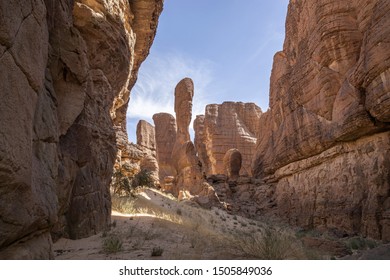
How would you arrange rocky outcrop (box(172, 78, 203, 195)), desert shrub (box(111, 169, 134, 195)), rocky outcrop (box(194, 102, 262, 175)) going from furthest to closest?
1. rocky outcrop (box(194, 102, 262, 175))
2. rocky outcrop (box(172, 78, 203, 195))
3. desert shrub (box(111, 169, 134, 195))

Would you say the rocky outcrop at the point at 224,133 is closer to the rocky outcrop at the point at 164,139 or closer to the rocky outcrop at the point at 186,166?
→ the rocky outcrop at the point at 164,139

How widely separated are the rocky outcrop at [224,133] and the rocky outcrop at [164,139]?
5242mm

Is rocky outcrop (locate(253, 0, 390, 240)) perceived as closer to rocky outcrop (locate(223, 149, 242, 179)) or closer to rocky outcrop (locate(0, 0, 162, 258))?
rocky outcrop (locate(223, 149, 242, 179))

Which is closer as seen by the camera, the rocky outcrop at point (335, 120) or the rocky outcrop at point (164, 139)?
the rocky outcrop at point (335, 120)

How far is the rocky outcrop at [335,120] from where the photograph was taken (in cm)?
1368

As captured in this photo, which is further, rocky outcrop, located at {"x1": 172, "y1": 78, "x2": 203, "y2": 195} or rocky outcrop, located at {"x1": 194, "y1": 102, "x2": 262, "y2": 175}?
rocky outcrop, located at {"x1": 194, "y1": 102, "x2": 262, "y2": 175}

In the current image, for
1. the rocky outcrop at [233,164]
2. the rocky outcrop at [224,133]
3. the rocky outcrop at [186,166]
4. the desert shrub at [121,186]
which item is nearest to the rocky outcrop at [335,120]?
the rocky outcrop at [186,166]

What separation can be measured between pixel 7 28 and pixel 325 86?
Answer: 18.8 meters

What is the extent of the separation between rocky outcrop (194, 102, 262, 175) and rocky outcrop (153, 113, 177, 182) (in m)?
5.24

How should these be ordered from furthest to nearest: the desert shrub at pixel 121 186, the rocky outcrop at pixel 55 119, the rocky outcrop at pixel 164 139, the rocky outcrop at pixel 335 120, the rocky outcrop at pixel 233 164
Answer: the rocky outcrop at pixel 164 139
the rocky outcrop at pixel 233 164
the desert shrub at pixel 121 186
the rocky outcrop at pixel 335 120
the rocky outcrop at pixel 55 119

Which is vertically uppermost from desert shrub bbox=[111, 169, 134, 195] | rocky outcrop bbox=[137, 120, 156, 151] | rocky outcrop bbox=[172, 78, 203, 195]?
rocky outcrop bbox=[137, 120, 156, 151]

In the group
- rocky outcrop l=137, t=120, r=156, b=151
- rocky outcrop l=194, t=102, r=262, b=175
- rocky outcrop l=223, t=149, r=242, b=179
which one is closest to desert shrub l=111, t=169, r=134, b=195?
rocky outcrop l=223, t=149, r=242, b=179

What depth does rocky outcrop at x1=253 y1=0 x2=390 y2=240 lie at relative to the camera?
13681mm

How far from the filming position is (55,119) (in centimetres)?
560
